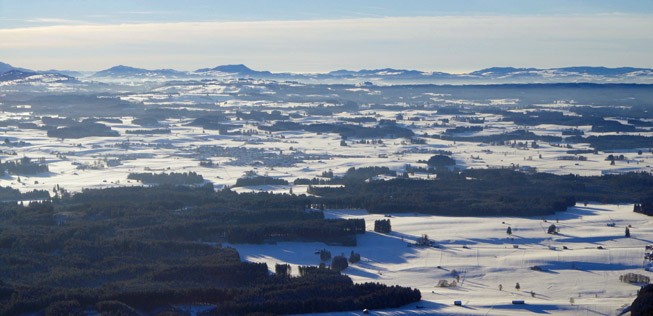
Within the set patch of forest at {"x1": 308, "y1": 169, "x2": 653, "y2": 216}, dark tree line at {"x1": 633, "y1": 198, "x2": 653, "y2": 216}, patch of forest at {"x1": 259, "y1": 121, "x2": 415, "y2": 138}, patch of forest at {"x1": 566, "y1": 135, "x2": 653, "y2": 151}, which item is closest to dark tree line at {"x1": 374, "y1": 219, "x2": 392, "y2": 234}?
patch of forest at {"x1": 308, "y1": 169, "x2": 653, "y2": 216}

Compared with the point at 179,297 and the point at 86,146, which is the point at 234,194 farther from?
the point at 86,146

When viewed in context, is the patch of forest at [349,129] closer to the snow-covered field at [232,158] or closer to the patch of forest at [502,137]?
the snow-covered field at [232,158]

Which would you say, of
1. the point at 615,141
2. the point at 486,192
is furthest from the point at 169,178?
the point at 615,141

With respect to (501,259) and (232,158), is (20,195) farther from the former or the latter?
(501,259)

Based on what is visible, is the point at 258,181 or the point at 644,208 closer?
the point at 644,208

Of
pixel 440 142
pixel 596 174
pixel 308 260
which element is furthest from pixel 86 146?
pixel 308 260

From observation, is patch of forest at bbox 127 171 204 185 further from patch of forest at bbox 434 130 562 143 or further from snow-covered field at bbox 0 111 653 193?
patch of forest at bbox 434 130 562 143

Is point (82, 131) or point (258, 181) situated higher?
point (82, 131)

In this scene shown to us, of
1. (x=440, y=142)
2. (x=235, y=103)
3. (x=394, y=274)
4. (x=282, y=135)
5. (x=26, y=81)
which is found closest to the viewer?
(x=394, y=274)
